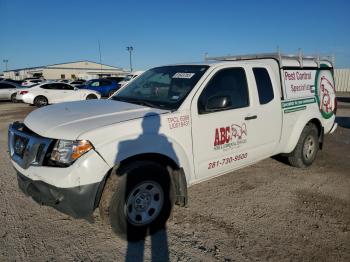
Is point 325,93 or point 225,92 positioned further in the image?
point 325,93

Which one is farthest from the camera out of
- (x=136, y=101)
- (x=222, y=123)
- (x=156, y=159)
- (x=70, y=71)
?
(x=70, y=71)

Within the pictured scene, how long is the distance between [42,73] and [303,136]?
8187cm

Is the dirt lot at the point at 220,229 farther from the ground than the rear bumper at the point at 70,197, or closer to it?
closer to it

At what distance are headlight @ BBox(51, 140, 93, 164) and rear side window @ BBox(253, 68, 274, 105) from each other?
266cm

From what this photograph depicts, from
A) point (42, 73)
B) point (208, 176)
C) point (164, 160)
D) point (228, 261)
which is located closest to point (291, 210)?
point (208, 176)

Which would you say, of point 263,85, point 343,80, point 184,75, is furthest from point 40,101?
point 343,80

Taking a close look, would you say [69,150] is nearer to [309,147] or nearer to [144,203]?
[144,203]

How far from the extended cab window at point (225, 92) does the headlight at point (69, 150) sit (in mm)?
1440

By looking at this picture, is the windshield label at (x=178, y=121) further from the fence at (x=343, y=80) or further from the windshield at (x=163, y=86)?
the fence at (x=343, y=80)

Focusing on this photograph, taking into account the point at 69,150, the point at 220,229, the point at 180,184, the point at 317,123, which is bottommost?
the point at 220,229

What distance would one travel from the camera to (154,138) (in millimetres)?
3244

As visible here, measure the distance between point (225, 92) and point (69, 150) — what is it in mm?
2152

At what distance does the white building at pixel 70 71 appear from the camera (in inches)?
3056

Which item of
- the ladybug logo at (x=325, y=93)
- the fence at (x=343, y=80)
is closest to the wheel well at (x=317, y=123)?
the ladybug logo at (x=325, y=93)
